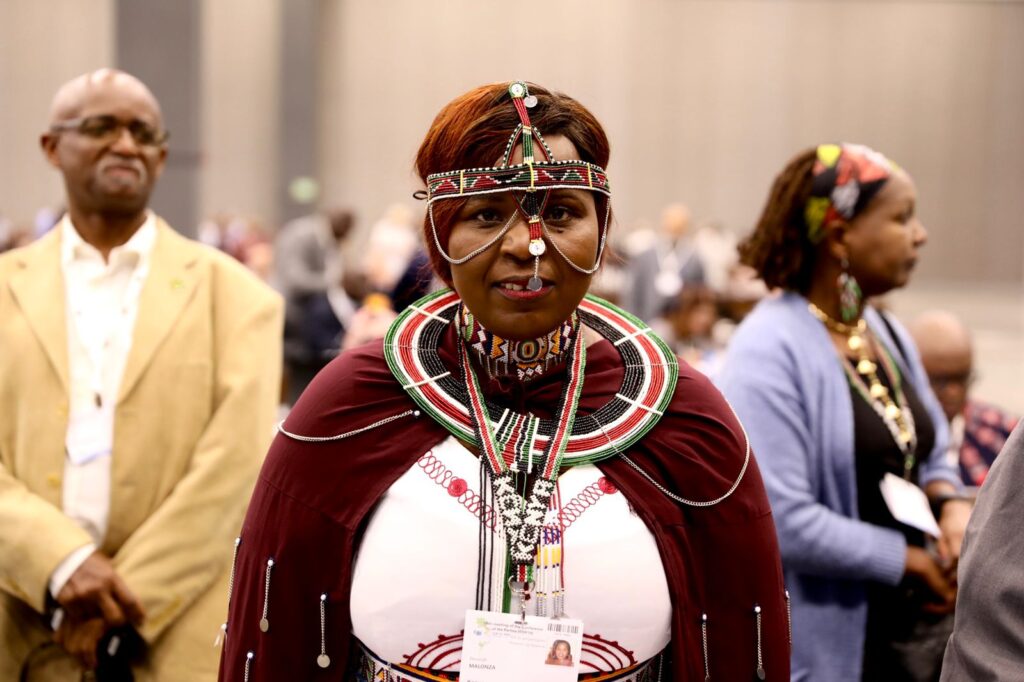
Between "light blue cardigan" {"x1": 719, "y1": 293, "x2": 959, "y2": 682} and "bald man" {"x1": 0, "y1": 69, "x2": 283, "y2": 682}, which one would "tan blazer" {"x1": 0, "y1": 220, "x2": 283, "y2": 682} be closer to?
"bald man" {"x1": 0, "y1": 69, "x2": 283, "y2": 682}

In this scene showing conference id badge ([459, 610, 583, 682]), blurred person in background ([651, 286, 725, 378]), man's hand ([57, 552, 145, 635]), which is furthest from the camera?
blurred person in background ([651, 286, 725, 378])

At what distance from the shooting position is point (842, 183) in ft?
10.3

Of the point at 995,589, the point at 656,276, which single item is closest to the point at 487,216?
the point at 995,589

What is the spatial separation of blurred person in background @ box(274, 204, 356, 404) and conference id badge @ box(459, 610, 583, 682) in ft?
16.9

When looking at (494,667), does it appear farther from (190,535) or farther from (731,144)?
(731,144)

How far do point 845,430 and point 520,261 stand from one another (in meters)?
1.41

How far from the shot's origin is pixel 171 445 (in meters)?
3.07

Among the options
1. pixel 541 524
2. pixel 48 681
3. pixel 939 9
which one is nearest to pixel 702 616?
pixel 541 524

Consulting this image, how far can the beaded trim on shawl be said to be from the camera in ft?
6.36

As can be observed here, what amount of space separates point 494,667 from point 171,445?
58.3 inches

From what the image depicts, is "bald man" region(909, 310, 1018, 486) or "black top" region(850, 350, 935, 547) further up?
"black top" region(850, 350, 935, 547)

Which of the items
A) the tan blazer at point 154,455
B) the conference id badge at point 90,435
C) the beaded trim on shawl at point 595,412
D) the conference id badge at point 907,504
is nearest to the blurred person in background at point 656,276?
the conference id badge at point 907,504

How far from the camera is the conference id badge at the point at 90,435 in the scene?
3.02m

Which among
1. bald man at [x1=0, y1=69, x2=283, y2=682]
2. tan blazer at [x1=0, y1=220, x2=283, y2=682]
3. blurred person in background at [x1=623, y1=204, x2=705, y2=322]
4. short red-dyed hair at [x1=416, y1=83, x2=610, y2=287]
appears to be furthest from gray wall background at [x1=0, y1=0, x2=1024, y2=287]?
short red-dyed hair at [x1=416, y1=83, x2=610, y2=287]
